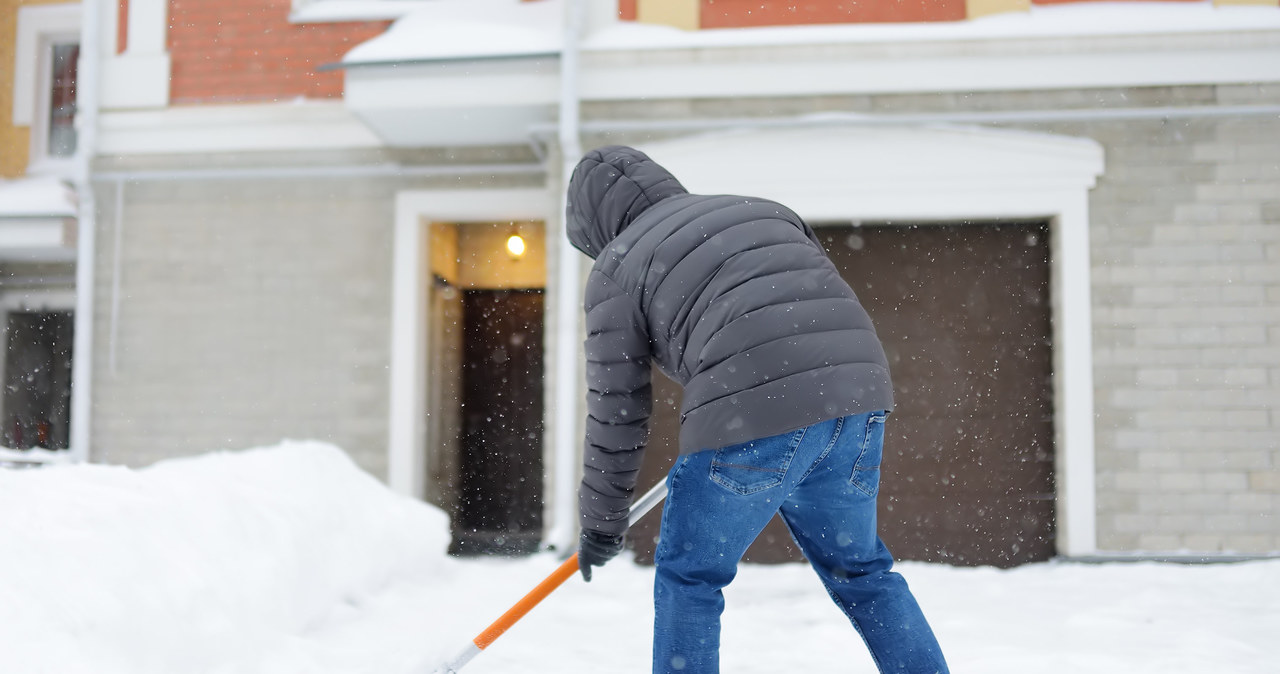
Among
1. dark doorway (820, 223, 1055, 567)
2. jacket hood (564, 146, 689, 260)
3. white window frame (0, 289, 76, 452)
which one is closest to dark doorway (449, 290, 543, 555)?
dark doorway (820, 223, 1055, 567)

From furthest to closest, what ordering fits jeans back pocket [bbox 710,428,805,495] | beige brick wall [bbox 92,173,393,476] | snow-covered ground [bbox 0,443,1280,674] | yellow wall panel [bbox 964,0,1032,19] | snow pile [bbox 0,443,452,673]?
1. beige brick wall [bbox 92,173,393,476]
2. yellow wall panel [bbox 964,0,1032,19]
3. snow-covered ground [bbox 0,443,1280,674]
4. snow pile [bbox 0,443,452,673]
5. jeans back pocket [bbox 710,428,805,495]

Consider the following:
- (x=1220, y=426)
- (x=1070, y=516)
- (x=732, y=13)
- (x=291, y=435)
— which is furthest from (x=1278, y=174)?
(x=291, y=435)

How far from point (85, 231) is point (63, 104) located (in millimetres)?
2403

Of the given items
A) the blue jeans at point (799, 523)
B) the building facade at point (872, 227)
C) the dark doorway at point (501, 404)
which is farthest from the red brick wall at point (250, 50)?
the blue jeans at point (799, 523)

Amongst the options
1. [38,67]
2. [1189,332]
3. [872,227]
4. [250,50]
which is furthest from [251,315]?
[1189,332]

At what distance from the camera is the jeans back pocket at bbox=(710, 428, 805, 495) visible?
1.78 metres

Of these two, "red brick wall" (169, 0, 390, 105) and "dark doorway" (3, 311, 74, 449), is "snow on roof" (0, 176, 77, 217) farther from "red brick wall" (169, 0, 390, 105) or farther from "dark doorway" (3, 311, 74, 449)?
"dark doorway" (3, 311, 74, 449)

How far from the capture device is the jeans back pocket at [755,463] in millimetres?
1783

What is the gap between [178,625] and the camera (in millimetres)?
2600

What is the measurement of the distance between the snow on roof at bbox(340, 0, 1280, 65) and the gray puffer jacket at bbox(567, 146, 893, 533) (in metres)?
3.45

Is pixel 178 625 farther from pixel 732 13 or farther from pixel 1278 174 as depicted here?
pixel 1278 174

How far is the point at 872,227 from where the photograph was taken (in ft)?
17.4

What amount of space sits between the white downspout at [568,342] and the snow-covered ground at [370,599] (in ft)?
1.29

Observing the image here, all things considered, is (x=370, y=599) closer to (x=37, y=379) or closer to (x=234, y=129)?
(x=234, y=129)
